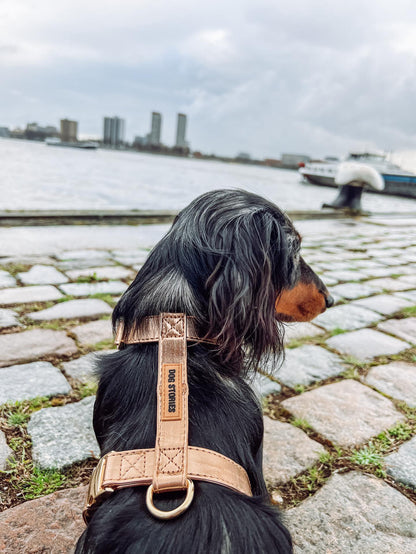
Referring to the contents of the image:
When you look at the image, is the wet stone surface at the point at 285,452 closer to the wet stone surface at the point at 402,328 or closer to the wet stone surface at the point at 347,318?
the wet stone surface at the point at 347,318

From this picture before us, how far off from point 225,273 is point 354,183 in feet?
35.1

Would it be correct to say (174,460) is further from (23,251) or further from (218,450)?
(23,251)

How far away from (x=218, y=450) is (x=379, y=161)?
132 ft

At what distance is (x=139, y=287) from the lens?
149cm

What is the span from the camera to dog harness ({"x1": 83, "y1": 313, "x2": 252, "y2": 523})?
1036mm

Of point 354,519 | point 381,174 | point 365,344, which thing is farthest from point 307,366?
point 381,174

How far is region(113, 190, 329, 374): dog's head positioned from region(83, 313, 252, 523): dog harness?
0.57ft

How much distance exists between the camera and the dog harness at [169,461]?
3.40 feet

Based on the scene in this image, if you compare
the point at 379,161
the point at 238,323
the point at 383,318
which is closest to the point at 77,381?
the point at 238,323

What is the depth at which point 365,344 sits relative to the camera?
3.25 metres

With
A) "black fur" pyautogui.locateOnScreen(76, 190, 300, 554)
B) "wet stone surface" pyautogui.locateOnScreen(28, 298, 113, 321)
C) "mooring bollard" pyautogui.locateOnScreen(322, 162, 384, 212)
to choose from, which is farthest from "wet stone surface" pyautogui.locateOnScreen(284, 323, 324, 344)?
"mooring bollard" pyautogui.locateOnScreen(322, 162, 384, 212)

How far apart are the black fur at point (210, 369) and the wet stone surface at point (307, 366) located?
110 centimetres

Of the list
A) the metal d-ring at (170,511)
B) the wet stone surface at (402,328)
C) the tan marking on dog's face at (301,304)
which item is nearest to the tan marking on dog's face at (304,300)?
the tan marking on dog's face at (301,304)

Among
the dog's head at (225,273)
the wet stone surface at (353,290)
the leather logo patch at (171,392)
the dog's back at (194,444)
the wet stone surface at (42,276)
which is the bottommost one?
the wet stone surface at (42,276)
